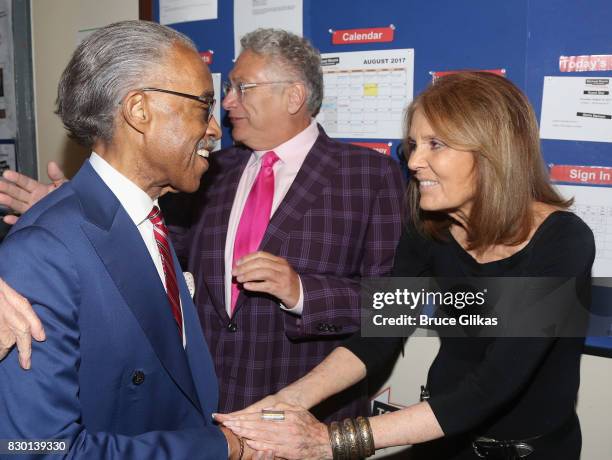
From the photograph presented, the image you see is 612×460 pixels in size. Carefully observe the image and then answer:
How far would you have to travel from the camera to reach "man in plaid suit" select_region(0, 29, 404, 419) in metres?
2.10

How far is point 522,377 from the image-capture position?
4.96 ft

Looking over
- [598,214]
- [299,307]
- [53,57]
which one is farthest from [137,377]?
[53,57]

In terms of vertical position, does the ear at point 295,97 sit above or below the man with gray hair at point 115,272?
above

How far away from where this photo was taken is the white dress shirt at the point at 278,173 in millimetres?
2220

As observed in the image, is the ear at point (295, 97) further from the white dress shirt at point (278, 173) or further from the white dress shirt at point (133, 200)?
the white dress shirt at point (133, 200)

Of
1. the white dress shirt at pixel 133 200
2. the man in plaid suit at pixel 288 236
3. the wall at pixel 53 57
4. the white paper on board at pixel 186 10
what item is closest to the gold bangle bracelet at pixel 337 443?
the man in plaid suit at pixel 288 236

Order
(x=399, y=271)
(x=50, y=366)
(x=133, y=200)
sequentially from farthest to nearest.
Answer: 1. (x=399, y=271)
2. (x=133, y=200)
3. (x=50, y=366)

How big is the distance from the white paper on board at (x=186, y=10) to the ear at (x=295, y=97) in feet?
2.76

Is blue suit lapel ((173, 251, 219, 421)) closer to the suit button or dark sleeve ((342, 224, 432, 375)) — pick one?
the suit button

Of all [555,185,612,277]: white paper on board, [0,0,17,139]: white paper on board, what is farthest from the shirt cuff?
[0,0,17,139]: white paper on board

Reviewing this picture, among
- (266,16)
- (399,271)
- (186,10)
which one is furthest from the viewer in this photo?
(186,10)

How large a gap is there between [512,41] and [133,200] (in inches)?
59.0

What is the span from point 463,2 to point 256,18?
1011mm

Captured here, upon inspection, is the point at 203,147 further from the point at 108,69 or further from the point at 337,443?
the point at 337,443
